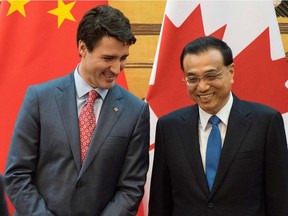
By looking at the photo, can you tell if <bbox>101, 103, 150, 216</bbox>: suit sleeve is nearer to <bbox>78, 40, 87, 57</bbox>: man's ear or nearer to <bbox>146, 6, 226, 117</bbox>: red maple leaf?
<bbox>78, 40, 87, 57</bbox>: man's ear

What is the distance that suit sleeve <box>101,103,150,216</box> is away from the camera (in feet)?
6.48

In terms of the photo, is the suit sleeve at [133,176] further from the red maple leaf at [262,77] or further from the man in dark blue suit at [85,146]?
the red maple leaf at [262,77]

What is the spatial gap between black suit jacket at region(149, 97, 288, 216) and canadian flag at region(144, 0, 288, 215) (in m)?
0.55

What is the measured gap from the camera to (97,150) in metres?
1.97

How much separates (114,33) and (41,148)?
49 cm

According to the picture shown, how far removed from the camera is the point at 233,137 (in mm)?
1964

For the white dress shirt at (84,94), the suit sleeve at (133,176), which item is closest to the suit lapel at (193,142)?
the suit sleeve at (133,176)

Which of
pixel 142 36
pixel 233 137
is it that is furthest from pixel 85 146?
pixel 142 36

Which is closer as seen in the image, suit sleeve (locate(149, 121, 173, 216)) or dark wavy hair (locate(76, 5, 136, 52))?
dark wavy hair (locate(76, 5, 136, 52))

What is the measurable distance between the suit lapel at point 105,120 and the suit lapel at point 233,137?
1.33 feet

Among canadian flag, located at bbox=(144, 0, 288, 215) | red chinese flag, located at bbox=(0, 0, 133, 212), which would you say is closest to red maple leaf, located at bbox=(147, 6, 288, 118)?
canadian flag, located at bbox=(144, 0, 288, 215)

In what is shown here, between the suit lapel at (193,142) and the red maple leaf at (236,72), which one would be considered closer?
the suit lapel at (193,142)

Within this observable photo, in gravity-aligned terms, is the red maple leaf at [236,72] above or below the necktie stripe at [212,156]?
above

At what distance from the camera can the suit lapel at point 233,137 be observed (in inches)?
76.0
